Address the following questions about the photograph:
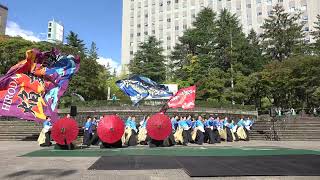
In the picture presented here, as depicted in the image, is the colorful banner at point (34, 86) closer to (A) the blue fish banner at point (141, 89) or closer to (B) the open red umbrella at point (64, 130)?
(A) the blue fish banner at point (141, 89)

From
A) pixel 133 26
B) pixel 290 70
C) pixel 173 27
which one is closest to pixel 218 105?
Result: pixel 290 70

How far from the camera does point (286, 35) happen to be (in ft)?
181

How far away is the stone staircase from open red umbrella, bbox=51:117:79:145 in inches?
646

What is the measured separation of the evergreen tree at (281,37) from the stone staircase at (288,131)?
85.0 ft

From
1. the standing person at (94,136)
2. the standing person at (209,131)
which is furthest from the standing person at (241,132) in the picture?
the standing person at (94,136)

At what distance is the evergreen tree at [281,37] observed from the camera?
180 ft

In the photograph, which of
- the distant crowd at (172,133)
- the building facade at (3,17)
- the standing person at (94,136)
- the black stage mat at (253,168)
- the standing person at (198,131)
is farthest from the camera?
the building facade at (3,17)

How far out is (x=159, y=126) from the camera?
659 inches

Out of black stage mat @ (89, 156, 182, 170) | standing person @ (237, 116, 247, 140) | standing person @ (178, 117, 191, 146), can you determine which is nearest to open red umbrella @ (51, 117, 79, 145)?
black stage mat @ (89, 156, 182, 170)

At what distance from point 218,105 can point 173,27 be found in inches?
2850

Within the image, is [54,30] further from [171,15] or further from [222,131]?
[222,131]


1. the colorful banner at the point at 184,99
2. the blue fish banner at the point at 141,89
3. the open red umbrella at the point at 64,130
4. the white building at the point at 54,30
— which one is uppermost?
the white building at the point at 54,30

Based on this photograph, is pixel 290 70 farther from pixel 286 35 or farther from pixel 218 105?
pixel 286 35

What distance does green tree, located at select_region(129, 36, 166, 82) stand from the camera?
59.4m
